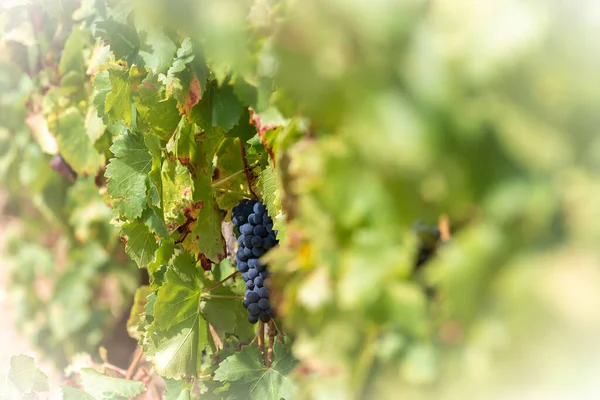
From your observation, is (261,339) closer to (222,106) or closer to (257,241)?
(257,241)

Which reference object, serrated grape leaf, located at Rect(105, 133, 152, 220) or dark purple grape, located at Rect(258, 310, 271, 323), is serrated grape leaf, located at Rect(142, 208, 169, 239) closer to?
serrated grape leaf, located at Rect(105, 133, 152, 220)

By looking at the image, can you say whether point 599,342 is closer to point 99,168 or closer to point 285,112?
point 285,112

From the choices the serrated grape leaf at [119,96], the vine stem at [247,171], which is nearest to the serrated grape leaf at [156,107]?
the serrated grape leaf at [119,96]

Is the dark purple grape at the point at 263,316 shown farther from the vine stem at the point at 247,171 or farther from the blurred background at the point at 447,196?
the blurred background at the point at 447,196

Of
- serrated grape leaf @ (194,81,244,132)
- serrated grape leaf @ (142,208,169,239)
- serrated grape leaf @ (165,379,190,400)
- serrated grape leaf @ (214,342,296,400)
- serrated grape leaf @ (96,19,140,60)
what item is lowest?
serrated grape leaf @ (165,379,190,400)

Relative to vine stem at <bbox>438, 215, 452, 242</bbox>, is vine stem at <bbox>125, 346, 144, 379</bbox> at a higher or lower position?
lower

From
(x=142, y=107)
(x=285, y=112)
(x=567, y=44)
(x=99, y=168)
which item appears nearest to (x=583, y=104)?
(x=567, y=44)

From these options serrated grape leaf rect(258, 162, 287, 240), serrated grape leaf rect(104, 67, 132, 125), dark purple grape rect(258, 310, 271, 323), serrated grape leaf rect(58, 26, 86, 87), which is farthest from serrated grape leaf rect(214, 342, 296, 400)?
serrated grape leaf rect(58, 26, 86, 87)
